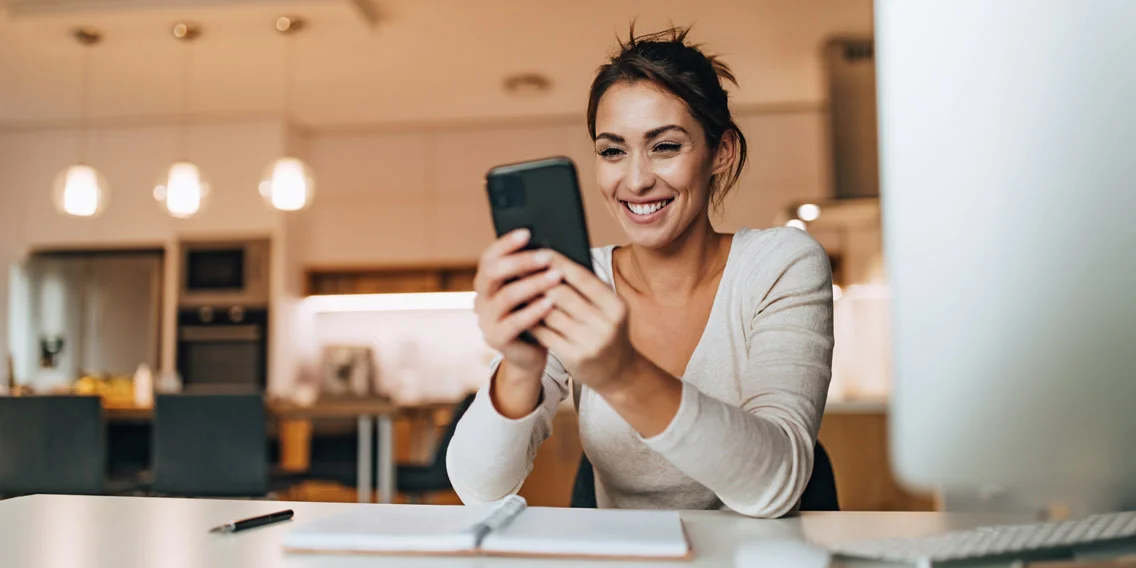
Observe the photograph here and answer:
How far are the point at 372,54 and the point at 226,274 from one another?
1792 millimetres

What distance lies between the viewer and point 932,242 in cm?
45

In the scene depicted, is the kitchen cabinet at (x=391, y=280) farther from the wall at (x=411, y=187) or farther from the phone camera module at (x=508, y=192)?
the phone camera module at (x=508, y=192)

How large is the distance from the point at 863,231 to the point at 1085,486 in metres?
4.32

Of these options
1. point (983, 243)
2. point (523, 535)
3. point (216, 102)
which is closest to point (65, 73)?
point (216, 102)

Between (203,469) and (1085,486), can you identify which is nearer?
(1085,486)

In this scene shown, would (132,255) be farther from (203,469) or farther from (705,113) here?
(705,113)

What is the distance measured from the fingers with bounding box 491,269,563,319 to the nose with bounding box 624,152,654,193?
0.43 m

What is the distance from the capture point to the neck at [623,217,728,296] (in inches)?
48.7

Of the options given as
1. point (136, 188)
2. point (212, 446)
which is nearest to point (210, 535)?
point (212, 446)

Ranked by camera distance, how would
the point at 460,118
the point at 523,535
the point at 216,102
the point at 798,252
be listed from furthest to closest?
the point at 460,118 < the point at 216,102 < the point at 798,252 < the point at 523,535

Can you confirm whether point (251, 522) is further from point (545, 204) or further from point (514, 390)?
point (545, 204)

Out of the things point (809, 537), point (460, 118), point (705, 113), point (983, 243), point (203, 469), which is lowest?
point (203, 469)

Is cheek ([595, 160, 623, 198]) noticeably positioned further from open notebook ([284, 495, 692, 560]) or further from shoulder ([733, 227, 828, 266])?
open notebook ([284, 495, 692, 560])

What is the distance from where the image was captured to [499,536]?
2.20 ft
